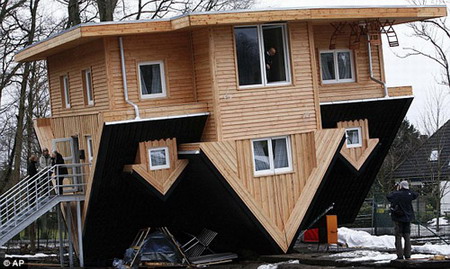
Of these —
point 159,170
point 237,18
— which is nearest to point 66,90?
point 159,170

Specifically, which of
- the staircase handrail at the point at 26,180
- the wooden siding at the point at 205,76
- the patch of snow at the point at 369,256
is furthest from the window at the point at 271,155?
the staircase handrail at the point at 26,180

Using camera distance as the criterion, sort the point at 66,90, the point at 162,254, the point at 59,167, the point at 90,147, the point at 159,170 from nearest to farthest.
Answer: the point at 159,170 < the point at 162,254 < the point at 90,147 < the point at 59,167 < the point at 66,90

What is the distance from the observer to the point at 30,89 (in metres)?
48.4

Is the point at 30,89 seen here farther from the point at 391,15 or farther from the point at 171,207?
the point at 391,15

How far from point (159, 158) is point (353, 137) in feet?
22.7

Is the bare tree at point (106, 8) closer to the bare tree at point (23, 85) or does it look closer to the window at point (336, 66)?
the bare tree at point (23, 85)

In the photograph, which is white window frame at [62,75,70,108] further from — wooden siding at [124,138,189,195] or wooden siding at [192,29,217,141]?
wooden siding at [192,29,217,141]

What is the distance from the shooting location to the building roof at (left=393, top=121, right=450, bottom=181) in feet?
186

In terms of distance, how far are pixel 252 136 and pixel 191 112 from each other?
198 centimetres

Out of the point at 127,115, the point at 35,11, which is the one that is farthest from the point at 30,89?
the point at 127,115

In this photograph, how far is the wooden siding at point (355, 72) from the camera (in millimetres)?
33656

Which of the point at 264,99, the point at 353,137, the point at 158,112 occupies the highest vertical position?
the point at 264,99

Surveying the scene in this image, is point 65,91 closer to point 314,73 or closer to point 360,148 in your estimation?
point 314,73

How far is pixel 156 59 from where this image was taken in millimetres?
31609
